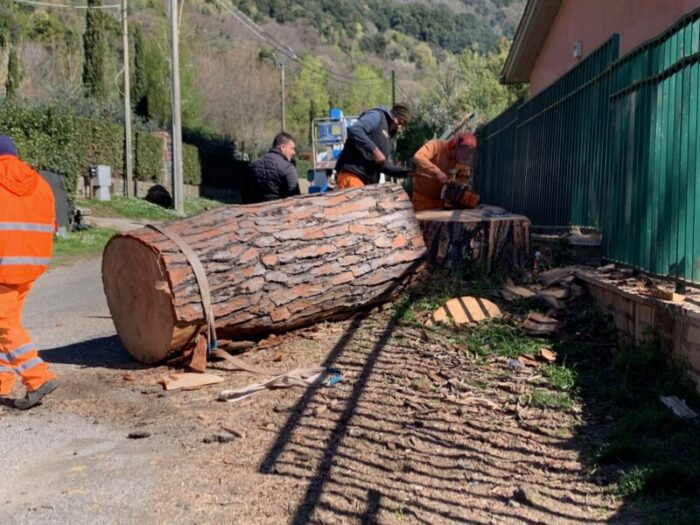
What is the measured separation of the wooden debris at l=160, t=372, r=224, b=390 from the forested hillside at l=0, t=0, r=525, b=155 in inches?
696

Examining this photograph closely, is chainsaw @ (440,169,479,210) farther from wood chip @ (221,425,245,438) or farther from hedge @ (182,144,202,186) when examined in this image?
hedge @ (182,144,202,186)

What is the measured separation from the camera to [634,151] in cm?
569

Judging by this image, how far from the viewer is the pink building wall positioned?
9088 millimetres

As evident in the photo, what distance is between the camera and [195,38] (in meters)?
52.0

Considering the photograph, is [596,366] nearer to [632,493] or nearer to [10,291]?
[632,493]

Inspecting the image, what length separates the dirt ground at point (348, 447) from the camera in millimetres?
3363

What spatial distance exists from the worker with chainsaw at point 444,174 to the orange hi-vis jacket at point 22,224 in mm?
4364

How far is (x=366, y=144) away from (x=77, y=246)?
1071 centimetres

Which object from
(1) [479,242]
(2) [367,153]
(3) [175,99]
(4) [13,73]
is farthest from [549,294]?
(4) [13,73]

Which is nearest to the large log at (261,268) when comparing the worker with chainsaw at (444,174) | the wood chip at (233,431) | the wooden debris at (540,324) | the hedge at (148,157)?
the wood chip at (233,431)

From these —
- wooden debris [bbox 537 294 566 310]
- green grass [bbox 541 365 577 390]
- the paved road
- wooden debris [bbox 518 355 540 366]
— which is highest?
wooden debris [bbox 537 294 566 310]

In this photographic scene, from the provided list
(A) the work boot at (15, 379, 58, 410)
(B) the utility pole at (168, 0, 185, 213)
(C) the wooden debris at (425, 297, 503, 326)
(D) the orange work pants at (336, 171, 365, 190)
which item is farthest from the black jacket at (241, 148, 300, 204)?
(B) the utility pole at (168, 0, 185, 213)

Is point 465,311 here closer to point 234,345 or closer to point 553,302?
point 553,302

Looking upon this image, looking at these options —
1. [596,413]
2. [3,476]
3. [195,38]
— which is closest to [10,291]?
[3,476]
